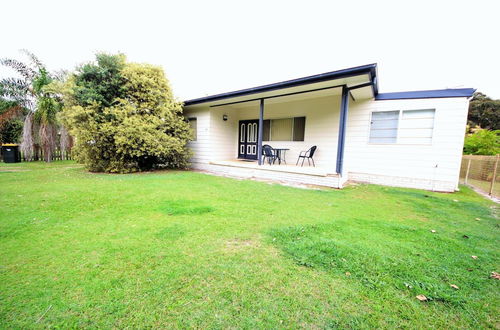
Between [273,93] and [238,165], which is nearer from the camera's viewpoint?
[273,93]

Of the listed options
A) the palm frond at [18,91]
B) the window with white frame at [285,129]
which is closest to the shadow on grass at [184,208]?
the window with white frame at [285,129]

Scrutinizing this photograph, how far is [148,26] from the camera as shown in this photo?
13.1 meters

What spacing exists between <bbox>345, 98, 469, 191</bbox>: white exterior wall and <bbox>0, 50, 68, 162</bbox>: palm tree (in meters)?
14.7

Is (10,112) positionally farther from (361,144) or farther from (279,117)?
(361,144)

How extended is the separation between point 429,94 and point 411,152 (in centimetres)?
183

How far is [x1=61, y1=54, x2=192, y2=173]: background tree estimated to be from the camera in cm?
743

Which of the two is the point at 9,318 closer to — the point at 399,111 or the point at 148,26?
the point at 399,111

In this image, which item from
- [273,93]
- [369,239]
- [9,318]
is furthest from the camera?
[273,93]

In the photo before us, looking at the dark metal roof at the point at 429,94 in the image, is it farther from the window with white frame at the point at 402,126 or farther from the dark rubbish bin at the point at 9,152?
the dark rubbish bin at the point at 9,152

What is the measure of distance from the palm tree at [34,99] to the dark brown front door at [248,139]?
9.81 meters

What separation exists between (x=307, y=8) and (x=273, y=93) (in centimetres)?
854

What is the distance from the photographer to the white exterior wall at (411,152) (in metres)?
5.96

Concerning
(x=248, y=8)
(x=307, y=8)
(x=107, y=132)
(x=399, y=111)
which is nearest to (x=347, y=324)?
(x=399, y=111)

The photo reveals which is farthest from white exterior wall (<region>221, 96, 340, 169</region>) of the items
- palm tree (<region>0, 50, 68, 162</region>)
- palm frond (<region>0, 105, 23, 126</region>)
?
palm frond (<region>0, 105, 23, 126</region>)
